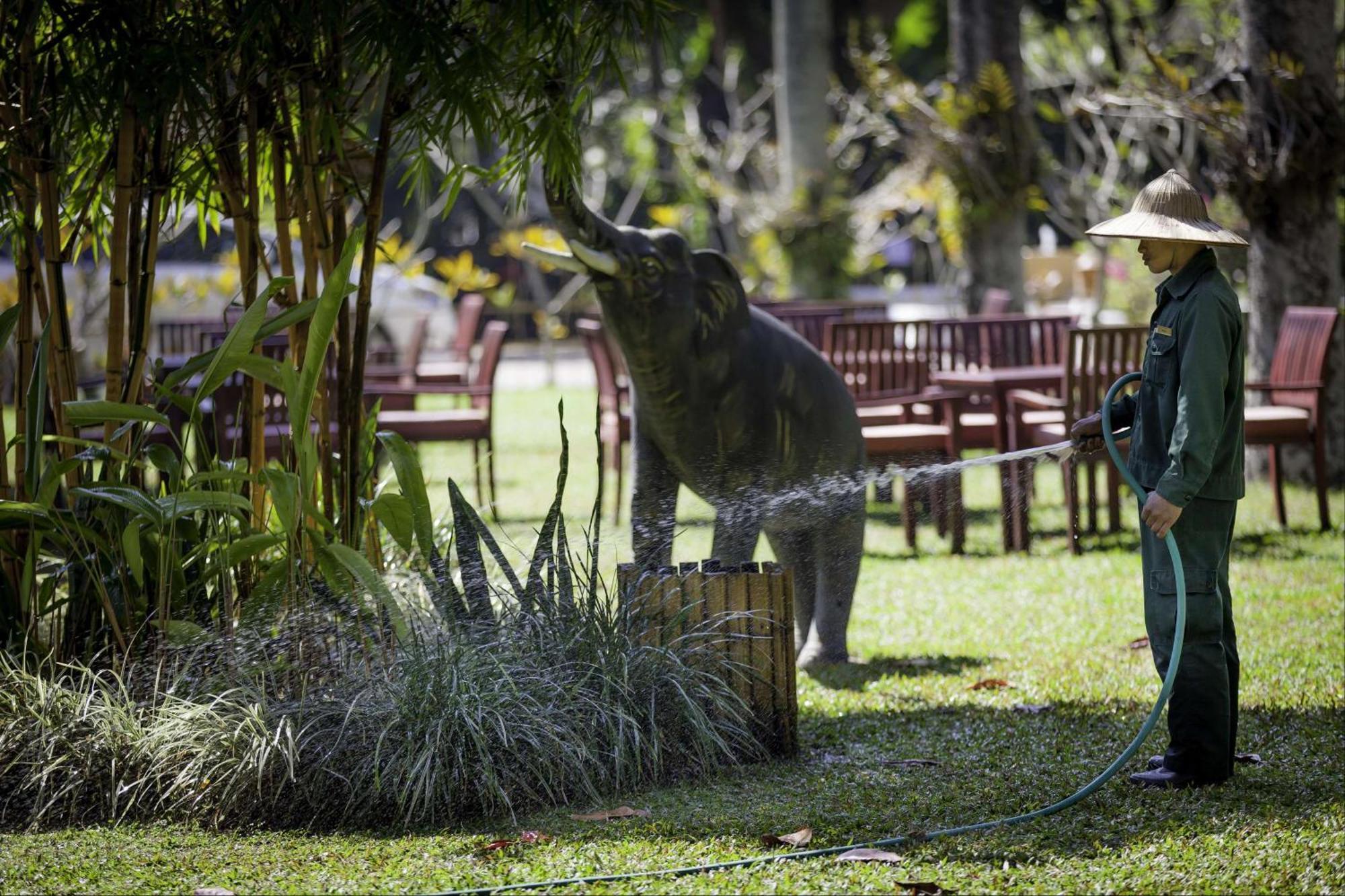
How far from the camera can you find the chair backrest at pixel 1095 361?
25.7 ft

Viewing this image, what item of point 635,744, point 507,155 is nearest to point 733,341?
point 507,155

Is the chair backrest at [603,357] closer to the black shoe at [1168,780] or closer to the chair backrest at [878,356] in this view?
the chair backrest at [878,356]

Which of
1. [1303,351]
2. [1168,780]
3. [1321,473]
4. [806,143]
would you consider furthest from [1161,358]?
[806,143]

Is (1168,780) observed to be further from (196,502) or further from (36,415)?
(36,415)

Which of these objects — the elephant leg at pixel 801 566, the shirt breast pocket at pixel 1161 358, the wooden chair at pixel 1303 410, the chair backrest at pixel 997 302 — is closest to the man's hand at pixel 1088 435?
the shirt breast pocket at pixel 1161 358

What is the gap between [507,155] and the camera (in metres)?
5.34

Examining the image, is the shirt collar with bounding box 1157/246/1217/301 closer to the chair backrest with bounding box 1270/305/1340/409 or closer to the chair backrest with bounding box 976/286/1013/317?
the chair backrest with bounding box 1270/305/1340/409

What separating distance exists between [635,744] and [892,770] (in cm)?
74

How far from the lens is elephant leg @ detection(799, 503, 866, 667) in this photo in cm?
558

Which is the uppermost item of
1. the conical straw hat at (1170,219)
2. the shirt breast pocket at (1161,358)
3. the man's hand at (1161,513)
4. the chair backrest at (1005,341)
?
the conical straw hat at (1170,219)

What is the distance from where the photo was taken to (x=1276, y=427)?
26.5 feet

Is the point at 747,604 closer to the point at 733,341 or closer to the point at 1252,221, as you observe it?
the point at 733,341

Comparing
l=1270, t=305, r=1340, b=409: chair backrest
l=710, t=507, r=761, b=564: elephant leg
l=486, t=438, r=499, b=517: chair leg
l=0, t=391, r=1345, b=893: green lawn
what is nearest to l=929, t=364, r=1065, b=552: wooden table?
l=1270, t=305, r=1340, b=409: chair backrest

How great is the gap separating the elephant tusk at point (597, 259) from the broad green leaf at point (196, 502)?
1.40 metres
